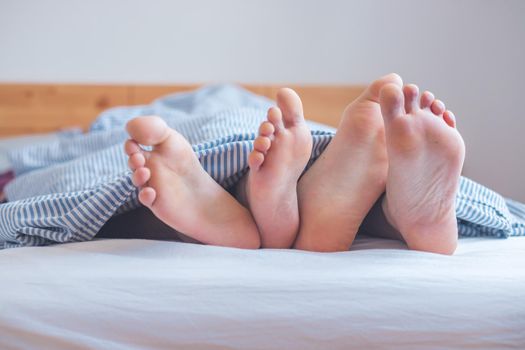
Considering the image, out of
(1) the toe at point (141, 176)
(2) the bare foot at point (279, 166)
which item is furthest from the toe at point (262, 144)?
(1) the toe at point (141, 176)

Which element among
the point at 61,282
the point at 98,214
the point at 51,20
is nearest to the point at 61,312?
the point at 61,282

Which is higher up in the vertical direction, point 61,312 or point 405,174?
point 405,174

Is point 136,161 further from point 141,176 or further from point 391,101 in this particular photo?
point 391,101

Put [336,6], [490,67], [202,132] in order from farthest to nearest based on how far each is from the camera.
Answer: [336,6] → [490,67] → [202,132]

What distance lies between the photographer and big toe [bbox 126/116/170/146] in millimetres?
567

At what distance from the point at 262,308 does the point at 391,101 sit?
0.24 meters

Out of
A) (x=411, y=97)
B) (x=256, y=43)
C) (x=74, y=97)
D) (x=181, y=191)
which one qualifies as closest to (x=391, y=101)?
(x=411, y=97)

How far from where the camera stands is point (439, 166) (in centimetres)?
59

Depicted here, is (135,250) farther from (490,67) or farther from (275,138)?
(490,67)

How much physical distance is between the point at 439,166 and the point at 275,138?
0.17m

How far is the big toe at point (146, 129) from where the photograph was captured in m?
0.57

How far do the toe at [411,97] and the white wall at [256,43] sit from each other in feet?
3.95

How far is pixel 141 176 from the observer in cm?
57

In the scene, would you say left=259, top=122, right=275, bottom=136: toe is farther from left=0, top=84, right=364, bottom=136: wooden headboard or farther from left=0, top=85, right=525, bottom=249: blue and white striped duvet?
left=0, top=84, right=364, bottom=136: wooden headboard
